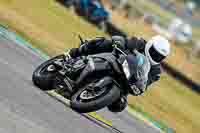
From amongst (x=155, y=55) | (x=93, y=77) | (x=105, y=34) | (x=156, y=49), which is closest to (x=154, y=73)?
(x=155, y=55)

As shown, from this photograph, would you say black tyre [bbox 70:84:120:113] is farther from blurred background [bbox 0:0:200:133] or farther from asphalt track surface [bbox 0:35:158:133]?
blurred background [bbox 0:0:200:133]

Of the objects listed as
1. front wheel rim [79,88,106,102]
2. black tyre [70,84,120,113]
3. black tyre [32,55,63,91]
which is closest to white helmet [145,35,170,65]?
black tyre [70,84,120,113]

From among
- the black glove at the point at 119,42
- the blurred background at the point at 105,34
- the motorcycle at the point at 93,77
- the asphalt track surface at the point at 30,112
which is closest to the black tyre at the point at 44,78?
the motorcycle at the point at 93,77

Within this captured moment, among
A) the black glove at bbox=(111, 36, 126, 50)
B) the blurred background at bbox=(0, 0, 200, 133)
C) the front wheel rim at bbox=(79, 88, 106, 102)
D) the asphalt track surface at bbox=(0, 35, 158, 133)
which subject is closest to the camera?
the asphalt track surface at bbox=(0, 35, 158, 133)

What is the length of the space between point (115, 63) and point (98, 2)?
16.4m

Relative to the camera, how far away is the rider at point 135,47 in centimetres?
977

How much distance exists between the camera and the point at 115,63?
968cm

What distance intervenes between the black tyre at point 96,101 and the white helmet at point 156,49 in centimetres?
85

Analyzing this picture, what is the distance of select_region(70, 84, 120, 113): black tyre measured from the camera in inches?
361

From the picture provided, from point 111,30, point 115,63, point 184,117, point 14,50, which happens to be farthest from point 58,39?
point 115,63

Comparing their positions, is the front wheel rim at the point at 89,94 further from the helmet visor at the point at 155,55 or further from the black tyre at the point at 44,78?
the helmet visor at the point at 155,55

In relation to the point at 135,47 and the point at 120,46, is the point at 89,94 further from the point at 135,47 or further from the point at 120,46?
the point at 135,47

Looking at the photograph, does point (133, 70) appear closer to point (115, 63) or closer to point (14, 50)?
point (115, 63)

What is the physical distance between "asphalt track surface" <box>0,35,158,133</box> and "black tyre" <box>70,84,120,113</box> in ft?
0.66
